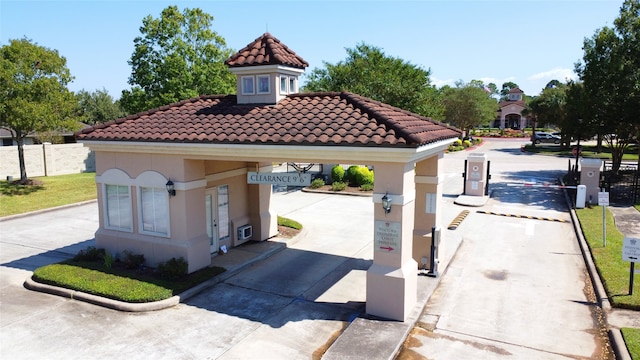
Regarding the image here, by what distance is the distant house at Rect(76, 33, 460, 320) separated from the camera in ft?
29.5

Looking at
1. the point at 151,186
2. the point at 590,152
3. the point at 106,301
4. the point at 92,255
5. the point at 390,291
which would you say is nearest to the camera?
the point at 390,291

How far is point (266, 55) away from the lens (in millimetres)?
12055

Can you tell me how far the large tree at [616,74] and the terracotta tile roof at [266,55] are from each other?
17.2 m

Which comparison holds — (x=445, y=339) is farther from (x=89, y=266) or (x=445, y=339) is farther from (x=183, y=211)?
(x=89, y=266)

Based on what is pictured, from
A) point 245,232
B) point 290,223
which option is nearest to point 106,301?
point 245,232

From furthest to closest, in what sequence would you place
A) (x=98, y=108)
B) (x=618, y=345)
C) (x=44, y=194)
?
(x=98, y=108), (x=44, y=194), (x=618, y=345)

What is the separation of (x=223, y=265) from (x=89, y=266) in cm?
338

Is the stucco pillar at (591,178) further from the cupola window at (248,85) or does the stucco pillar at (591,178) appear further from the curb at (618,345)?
the cupola window at (248,85)

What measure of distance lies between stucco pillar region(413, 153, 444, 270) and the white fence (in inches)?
917

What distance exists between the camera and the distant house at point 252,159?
8992mm

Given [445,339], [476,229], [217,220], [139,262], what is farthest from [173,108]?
[476,229]

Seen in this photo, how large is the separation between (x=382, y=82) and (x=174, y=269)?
19.8 metres

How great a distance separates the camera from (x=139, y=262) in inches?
459

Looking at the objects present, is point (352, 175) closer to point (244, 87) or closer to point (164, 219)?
point (244, 87)
